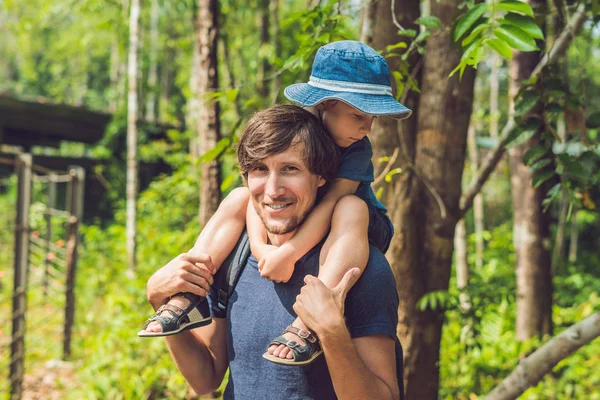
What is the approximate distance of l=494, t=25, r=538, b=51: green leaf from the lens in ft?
5.31

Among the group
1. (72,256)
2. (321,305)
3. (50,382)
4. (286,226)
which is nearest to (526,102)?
(286,226)

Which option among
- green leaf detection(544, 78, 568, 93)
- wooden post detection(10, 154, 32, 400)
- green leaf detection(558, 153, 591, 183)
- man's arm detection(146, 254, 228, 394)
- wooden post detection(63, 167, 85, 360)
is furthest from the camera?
wooden post detection(63, 167, 85, 360)

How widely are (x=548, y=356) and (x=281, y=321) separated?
1.42 metres

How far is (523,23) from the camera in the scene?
168 cm

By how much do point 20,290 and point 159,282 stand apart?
3.37 meters

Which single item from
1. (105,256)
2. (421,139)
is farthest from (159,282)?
(105,256)

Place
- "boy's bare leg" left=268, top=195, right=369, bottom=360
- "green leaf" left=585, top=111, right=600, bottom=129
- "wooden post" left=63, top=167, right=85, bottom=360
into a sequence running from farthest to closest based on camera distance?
"wooden post" left=63, top=167, right=85, bottom=360, "green leaf" left=585, top=111, right=600, bottom=129, "boy's bare leg" left=268, top=195, right=369, bottom=360

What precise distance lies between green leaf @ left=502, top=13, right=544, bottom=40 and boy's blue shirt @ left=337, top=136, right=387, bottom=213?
53cm

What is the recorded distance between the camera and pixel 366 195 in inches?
66.2

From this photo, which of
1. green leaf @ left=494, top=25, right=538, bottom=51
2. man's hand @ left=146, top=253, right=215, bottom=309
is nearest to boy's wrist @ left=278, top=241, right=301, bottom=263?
man's hand @ left=146, top=253, right=215, bottom=309

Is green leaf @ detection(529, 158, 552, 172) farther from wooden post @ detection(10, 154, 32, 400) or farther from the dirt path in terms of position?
the dirt path

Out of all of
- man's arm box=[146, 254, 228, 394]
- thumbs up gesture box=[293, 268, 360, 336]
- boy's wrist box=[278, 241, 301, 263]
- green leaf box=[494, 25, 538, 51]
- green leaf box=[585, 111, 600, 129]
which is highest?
green leaf box=[494, 25, 538, 51]

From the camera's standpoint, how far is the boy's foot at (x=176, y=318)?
1.45 metres

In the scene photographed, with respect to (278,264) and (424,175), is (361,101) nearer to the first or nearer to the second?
(278,264)
